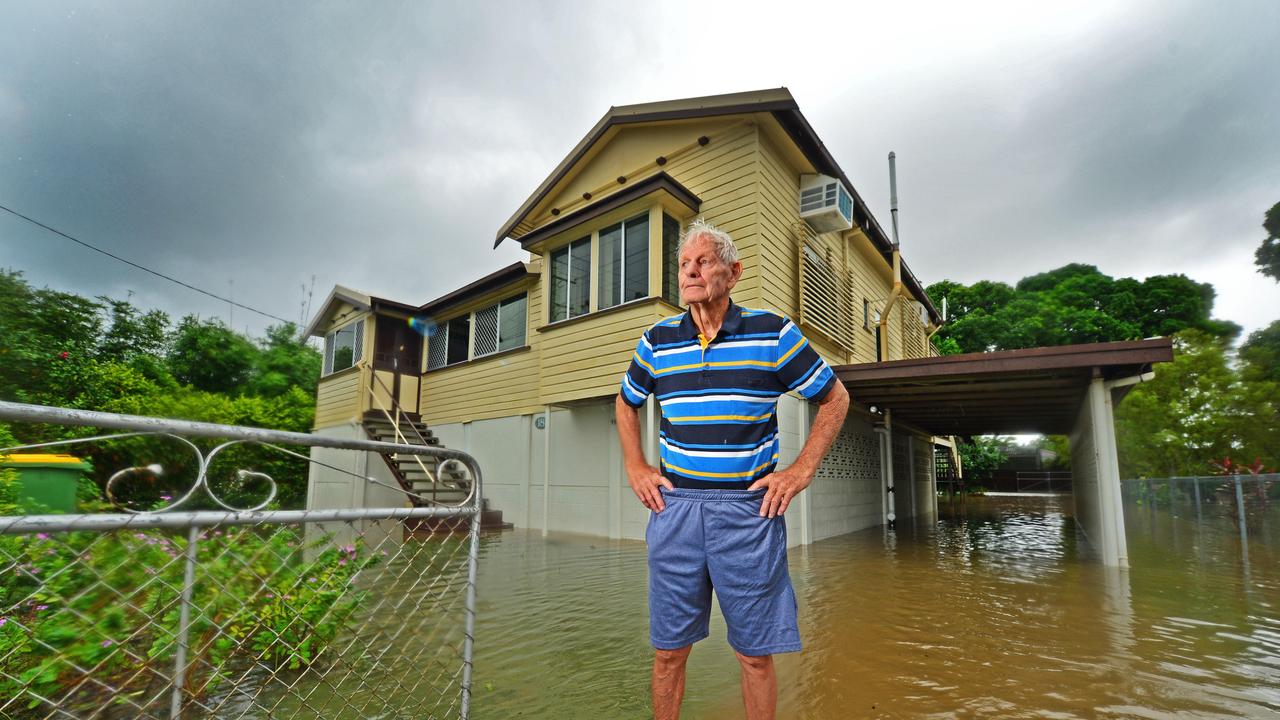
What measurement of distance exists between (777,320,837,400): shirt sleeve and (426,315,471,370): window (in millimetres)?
11683

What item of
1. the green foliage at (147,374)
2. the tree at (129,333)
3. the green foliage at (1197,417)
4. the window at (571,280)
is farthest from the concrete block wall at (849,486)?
the tree at (129,333)

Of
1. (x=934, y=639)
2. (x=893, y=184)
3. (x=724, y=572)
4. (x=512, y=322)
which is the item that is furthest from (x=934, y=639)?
(x=512, y=322)

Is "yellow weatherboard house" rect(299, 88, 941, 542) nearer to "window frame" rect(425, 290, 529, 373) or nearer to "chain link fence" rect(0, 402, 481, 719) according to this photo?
"window frame" rect(425, 290, 529, 373)

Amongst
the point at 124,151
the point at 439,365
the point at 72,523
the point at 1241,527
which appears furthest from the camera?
the point at 124,151

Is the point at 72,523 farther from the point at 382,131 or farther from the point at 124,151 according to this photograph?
the point at 124,151

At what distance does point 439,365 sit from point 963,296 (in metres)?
31.3

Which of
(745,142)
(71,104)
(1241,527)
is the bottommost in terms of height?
(1241,527)

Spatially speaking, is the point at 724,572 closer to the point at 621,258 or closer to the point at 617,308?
the point at 617,308

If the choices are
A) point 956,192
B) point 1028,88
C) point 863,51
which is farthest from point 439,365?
point 956,192

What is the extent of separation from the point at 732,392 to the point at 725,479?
0.26 meters

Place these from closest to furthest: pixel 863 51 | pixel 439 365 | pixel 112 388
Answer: pixel 863 51
pixel 112 388
pixel 439 365

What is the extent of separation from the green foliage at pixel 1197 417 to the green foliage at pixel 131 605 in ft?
57.1

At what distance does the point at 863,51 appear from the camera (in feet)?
32.5

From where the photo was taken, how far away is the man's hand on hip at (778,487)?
1.60 metres
